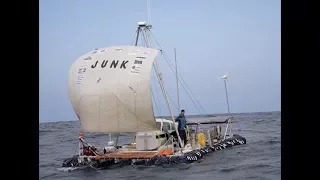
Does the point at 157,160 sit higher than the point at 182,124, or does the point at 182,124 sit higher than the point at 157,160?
the point at 182,124

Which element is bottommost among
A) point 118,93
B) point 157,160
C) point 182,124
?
point 157,160

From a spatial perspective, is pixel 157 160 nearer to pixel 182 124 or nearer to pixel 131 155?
pixel 131 155

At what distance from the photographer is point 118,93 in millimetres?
17484

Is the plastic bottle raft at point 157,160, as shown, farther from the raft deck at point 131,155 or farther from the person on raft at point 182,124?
the person on raft at point 182,124

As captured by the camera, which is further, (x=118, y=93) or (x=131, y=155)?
(x=118, y=93)

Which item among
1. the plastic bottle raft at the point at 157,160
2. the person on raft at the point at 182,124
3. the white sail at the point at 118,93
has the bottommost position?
the plastic bottle raft at the point at 157,160

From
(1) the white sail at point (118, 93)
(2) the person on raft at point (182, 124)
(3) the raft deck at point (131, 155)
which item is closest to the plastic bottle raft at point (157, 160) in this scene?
(3) the raft deck at point (131, 155)

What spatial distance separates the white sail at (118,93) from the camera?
17.5m

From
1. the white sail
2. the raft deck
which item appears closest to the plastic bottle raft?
the raft deck

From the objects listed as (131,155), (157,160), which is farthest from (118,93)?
(157,160)
